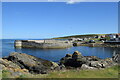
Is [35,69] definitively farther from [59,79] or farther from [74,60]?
[59,79]

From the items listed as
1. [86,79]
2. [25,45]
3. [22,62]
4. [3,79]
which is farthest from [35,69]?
[25,45]

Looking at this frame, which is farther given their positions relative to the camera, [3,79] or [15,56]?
[15,56]

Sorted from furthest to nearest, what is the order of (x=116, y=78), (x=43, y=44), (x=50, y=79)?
(x=43, y=44), (x=116, y=78), (x=50, y=79)

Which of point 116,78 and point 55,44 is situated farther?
point 55,44

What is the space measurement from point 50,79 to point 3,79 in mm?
3694

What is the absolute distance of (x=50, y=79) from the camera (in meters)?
11.4

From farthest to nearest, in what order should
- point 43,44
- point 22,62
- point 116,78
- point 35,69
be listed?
point 43,44 < point 22,62 < point 35,69 < point 116,78

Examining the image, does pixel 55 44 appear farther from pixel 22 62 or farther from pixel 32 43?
pixel 22 62

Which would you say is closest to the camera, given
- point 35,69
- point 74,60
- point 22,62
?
point 35,69

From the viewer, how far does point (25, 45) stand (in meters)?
97.9

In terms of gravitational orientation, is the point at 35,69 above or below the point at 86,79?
below

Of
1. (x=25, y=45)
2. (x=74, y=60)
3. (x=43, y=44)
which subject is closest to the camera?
(x=74, y=60)

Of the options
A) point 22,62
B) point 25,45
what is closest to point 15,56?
point 22,62

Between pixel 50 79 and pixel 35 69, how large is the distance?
13.0 meters
